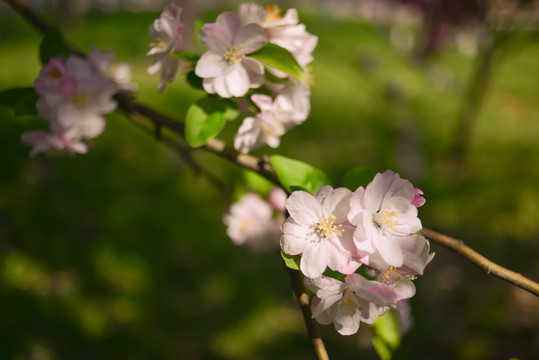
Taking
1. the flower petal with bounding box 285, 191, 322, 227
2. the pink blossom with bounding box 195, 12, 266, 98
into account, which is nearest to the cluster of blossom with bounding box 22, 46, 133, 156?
the pink blossom with bounding box 195, 12, 266, 98

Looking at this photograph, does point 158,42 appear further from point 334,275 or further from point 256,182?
point 334,275

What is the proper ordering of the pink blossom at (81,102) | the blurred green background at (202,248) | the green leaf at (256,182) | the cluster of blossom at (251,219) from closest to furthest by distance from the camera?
the pink blossom at (81,102) → the green leaf at (256,182) → the cluster of blossom at (251,219) → the blurred green background at (202,248)

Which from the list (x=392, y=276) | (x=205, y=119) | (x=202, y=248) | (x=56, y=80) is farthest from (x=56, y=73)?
(x=202, y=248)

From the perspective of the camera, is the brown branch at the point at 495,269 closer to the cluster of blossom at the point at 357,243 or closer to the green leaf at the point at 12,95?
the cluster of blossom at the point at 357,243

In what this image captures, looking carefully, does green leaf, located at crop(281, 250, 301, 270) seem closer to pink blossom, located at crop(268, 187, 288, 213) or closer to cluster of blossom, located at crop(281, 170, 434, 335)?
cluster of blossom, located at crop(281, 170, 434, 335)

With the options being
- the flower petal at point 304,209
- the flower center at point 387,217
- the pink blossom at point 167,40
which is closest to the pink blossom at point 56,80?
the pink blossom at point 167,40
